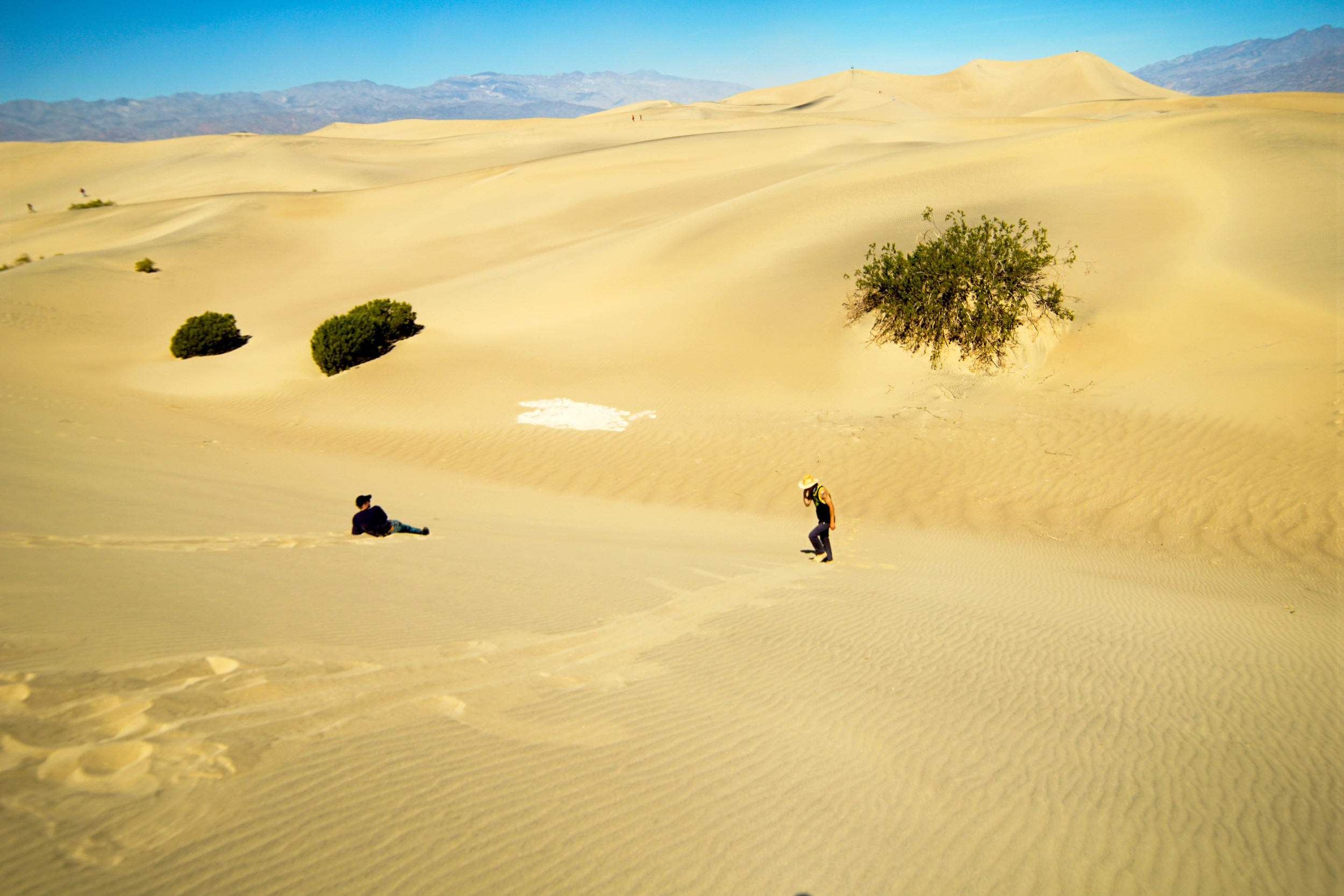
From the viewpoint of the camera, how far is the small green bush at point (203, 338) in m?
18.9

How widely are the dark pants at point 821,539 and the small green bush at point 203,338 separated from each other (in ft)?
59.8

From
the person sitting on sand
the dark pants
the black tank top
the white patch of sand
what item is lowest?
the dark pants

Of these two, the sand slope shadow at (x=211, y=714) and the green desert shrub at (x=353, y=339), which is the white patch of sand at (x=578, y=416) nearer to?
the green desert shrub at (x=353, y=339)

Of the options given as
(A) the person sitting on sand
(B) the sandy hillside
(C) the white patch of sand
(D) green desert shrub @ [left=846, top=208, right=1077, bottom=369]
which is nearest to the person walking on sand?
(B) the sandy hillside

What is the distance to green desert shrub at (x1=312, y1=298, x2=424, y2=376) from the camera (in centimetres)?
1647

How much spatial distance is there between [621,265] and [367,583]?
657 inches

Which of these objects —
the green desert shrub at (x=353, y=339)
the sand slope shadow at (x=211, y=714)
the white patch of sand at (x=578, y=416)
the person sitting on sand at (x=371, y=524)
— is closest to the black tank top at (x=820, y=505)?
the sand slope shadow at (x=211, y=714)

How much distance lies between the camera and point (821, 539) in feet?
28.3

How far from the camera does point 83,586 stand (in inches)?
205

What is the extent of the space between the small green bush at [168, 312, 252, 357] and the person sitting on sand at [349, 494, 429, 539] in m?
14.1

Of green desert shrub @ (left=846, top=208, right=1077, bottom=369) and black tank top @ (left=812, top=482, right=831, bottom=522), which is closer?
black tank top @ (left=812, top=482, right=831, bottom=522)

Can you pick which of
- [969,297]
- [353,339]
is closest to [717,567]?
[969,297]

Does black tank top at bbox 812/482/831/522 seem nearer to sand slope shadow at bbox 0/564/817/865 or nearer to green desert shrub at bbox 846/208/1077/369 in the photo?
sand slope shadow at bbox 0/564/817/865

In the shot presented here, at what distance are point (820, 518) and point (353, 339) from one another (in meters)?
12.9
